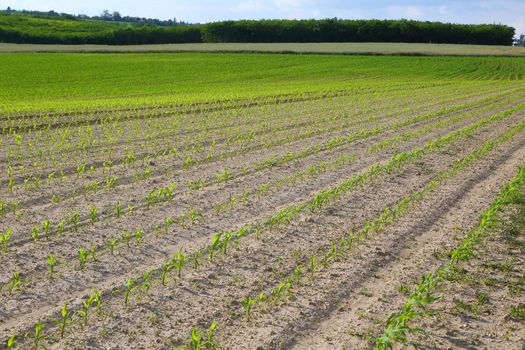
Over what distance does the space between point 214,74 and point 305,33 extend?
4441 centimetres

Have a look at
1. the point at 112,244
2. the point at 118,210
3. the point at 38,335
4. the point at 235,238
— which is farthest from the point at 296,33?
the point at 38,335

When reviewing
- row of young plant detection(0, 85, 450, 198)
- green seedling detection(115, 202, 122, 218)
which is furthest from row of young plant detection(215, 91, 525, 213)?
row of young plant detection(0, 85, 450, 198)

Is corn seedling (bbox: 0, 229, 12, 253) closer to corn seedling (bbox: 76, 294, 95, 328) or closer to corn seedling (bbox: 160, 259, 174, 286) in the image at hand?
corn seedling (bbox: 160, 259, 174, 286)

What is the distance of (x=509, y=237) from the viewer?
8156 mm

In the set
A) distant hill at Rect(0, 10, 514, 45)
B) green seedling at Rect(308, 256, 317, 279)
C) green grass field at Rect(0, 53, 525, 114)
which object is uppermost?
distant hill at Rect(0, 10, 514, 45)

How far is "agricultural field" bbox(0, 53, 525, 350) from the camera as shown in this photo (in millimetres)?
5547

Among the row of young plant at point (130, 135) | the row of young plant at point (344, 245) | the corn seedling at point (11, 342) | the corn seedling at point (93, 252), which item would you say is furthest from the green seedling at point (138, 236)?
the row of young plant at point (130, 135)

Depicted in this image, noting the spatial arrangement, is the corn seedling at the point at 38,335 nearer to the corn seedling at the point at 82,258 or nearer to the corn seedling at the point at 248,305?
the corn seedling at the point at 82,258

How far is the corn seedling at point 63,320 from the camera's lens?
525 cm

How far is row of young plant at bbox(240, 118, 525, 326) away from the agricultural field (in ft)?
0.11

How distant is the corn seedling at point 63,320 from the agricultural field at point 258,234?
0.09ft

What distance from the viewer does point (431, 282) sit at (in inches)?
241

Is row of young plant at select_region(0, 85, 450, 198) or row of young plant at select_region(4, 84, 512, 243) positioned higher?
row of young plant at select_region(4, 84, 512, 243)

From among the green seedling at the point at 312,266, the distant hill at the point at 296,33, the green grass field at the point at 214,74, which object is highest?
the distant hill at the point at 296,33
